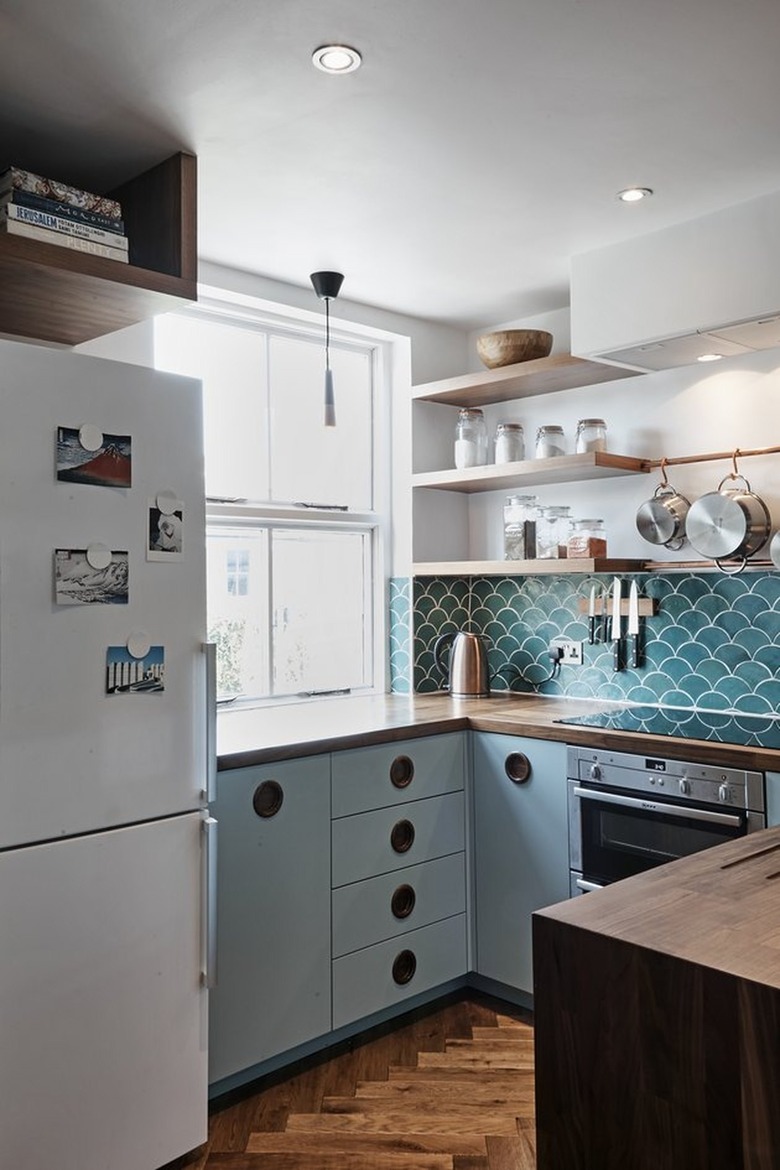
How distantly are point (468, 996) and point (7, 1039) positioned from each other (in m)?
1.68

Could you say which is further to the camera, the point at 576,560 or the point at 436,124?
the point at 576,560

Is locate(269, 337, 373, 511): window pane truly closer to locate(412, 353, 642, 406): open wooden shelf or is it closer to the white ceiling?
locate(412, 353, 642, 406): open wooden shelf

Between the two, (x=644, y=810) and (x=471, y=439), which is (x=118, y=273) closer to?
(x=471, y=439)

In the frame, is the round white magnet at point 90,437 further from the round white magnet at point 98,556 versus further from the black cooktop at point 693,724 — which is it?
the black cooktop at point 693,724

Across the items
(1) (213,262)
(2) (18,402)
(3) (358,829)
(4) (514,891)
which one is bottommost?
(4) (514,891)

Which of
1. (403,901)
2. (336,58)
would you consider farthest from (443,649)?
(336,58)

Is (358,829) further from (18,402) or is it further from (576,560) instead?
(18,402)

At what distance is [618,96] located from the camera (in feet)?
6.98

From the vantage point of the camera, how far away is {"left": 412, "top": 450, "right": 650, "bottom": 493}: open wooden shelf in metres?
3.14

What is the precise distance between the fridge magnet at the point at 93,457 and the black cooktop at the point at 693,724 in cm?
152

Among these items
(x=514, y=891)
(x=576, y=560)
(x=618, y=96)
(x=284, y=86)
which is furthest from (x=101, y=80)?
(x=514, y=891)

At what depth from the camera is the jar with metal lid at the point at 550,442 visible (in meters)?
3.43

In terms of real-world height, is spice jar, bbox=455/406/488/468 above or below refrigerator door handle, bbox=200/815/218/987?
above

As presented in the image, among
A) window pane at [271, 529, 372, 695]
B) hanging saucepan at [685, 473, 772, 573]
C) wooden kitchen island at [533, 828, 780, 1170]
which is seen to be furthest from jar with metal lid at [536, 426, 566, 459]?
wooden kitchen island at [533, 828, 780, 1170]
